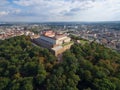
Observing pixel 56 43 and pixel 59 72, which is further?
pixel 56 43

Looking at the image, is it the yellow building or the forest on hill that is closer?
the forest on hill

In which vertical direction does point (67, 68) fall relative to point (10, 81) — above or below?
above

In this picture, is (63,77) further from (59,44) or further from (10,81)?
(59,44)

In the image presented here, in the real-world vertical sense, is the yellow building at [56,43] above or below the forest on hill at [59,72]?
above

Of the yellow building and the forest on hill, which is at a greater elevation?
the yellow building

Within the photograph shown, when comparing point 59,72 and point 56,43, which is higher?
point 56,43

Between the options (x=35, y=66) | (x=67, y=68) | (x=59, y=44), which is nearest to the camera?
(x=67, y=68)

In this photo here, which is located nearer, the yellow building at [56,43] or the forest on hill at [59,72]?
the forest on hill at [59,72]

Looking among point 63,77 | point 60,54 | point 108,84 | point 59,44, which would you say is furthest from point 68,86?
point 59,44
